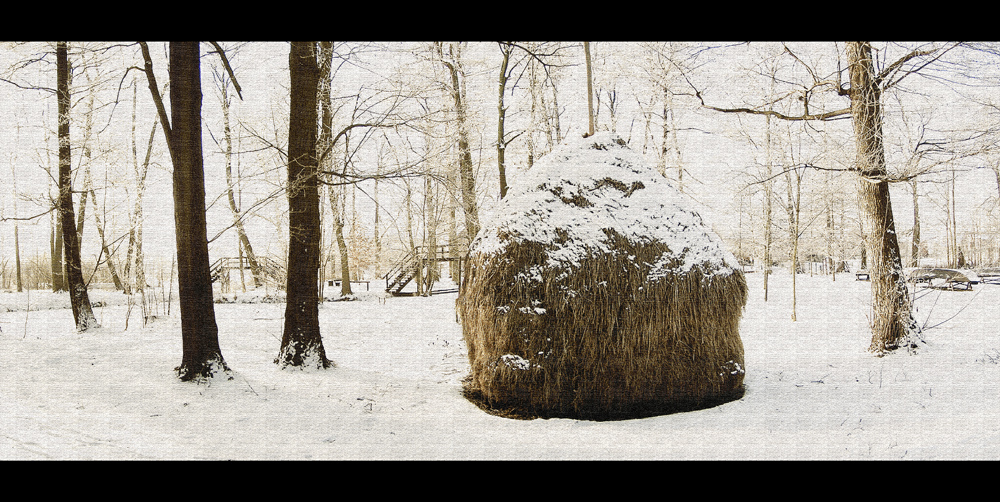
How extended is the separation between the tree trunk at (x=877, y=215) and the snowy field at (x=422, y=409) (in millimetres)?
363

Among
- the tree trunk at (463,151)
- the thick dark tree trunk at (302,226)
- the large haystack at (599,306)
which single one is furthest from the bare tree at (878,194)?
the tree trunk at (463,151)

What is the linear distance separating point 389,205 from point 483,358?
15.9 metres

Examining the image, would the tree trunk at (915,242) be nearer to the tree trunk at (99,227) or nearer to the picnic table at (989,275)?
the picnic table at (989,275)

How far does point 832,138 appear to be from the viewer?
7.43 metres

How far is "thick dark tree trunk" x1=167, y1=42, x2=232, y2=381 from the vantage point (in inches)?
195

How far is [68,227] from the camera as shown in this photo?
827cm

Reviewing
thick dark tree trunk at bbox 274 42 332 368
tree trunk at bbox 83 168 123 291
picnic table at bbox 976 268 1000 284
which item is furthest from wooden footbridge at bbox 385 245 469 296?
picnic table at bbox 976 268 1000 284

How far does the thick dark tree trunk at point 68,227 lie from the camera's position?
8.09 metres

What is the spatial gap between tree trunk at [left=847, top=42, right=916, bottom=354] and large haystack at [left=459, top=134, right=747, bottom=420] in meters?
2.96

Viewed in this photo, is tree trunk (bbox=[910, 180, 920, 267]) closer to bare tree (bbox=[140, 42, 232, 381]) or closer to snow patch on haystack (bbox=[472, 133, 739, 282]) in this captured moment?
snow patch on haystack (bbox=[472, 133, 739, 282])

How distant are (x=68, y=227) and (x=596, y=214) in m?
8.98
